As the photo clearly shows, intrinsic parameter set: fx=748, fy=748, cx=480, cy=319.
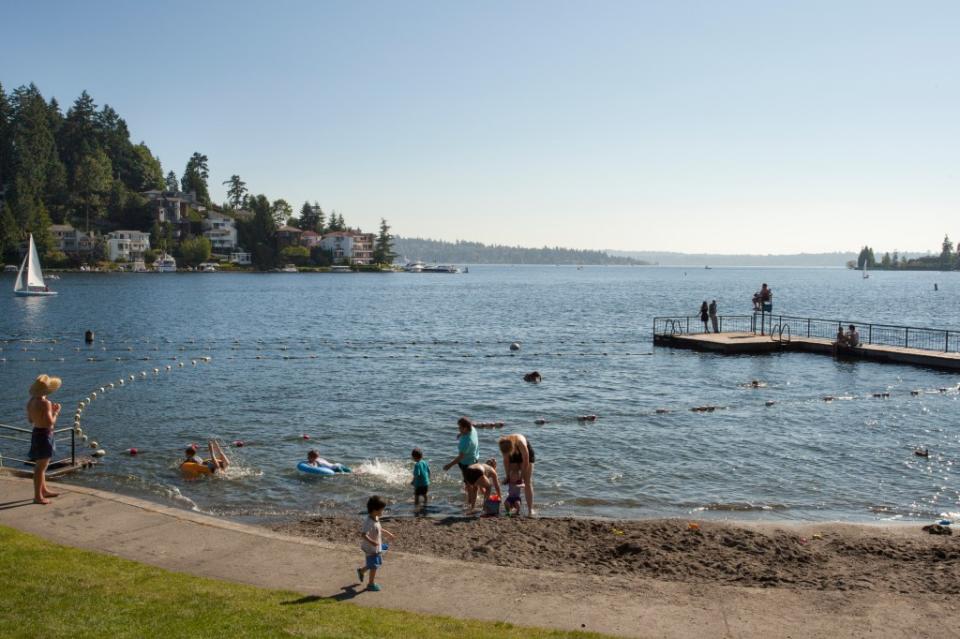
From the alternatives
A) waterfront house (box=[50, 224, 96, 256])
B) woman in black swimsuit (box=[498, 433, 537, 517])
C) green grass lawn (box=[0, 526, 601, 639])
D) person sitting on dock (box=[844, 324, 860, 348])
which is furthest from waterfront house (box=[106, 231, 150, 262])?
green grass lawn (box=[0, 526, 601, 639])

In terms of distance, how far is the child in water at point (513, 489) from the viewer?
16.9 m

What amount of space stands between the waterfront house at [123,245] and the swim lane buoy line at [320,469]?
196 m

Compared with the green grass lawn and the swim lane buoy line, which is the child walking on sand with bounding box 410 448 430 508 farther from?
the green grass lawn

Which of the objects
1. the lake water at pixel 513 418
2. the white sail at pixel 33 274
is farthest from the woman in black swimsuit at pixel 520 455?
the white sail at pixel 33 274

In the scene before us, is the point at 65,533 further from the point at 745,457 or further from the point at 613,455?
the point at 745,457

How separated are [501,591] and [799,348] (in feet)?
148

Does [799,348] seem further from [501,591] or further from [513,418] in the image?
[501,591]

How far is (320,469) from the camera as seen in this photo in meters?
21.6

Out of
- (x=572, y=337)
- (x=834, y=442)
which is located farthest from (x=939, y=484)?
(x=572, y=337)

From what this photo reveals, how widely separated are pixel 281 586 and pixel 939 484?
19.0m

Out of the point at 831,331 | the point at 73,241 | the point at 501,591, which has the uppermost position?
the point at 73,241

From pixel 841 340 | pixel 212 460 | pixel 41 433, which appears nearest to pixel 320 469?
pixel 212 460

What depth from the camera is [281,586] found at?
11008mm

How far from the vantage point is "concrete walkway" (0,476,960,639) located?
1006 centimetres
